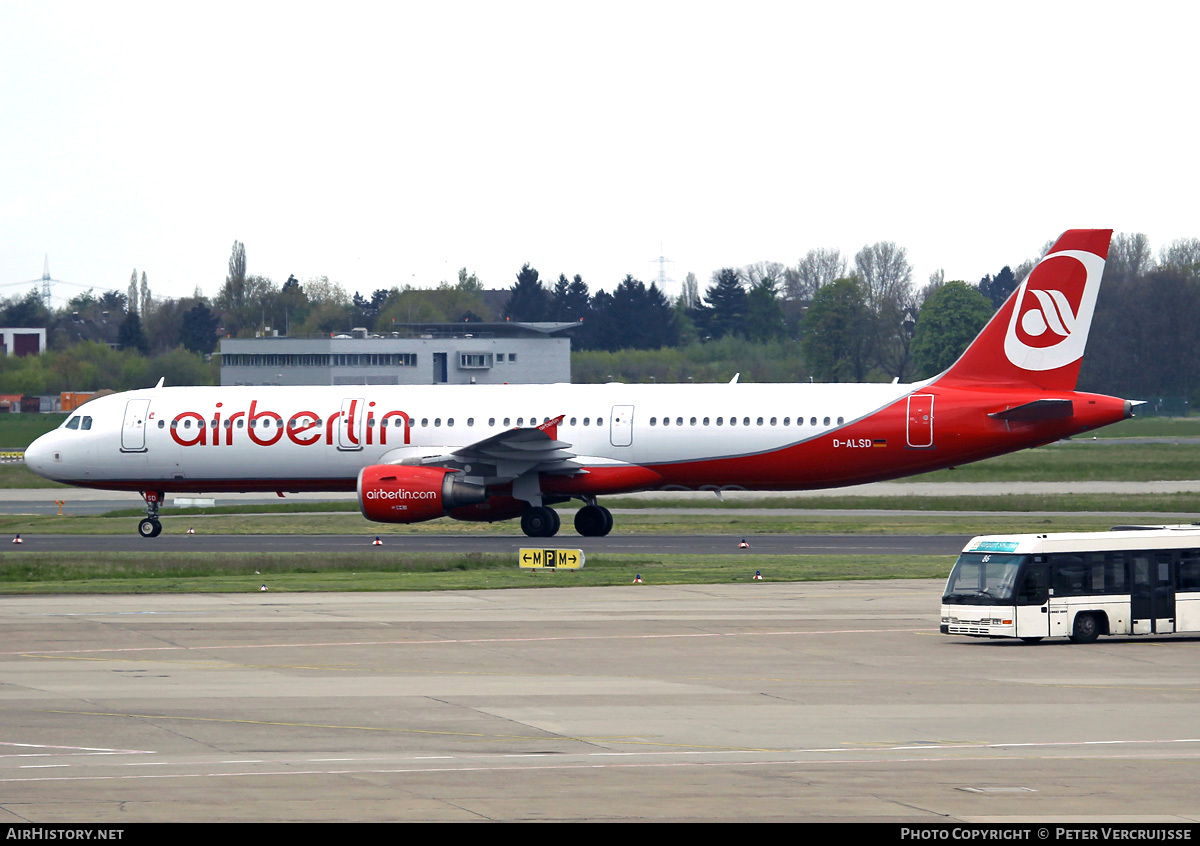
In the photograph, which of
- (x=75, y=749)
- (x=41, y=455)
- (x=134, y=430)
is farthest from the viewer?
(x=41, y=455)

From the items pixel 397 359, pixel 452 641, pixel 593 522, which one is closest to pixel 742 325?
pixel 397 359

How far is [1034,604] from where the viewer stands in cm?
2209

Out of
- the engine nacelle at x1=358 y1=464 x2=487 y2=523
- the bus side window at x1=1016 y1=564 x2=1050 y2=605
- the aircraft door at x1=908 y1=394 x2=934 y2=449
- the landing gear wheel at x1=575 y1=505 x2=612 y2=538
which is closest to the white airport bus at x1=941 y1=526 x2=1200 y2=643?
the bus side window at x1=1016 y1=564 x2=1050 y2=605

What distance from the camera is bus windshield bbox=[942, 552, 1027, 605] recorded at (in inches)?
869

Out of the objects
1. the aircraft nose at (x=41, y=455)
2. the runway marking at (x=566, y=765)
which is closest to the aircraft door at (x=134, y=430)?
the aircraft nose at (x=41, y=455)

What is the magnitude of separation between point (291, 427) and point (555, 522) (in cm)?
813

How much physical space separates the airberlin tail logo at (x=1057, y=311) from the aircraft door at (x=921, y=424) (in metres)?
2.69

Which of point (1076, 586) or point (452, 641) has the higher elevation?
point (1076, 586)

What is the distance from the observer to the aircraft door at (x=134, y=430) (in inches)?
1673

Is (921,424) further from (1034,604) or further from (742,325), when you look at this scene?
(742,325)

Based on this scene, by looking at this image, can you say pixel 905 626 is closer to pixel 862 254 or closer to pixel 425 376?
pixel 425 376

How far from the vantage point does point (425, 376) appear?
97.1m

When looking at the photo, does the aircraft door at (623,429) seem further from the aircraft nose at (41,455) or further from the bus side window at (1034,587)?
the bus side window at (1034,587)

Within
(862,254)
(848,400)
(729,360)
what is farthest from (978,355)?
(862,254)
